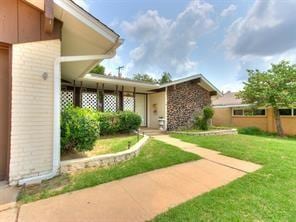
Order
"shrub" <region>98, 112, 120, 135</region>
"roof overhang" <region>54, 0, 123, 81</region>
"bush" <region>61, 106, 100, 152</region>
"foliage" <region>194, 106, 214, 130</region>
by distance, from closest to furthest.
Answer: "roof overhang" <region>54, 0, 123, 81</region> → "bush" <region>61, 106, 100, 152</region> → "shrub" <region>98, 112, 120, 135</region> → "foliage" <region>194, 106, 214, 130</region>

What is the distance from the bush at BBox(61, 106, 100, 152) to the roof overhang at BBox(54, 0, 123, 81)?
6.69 feet

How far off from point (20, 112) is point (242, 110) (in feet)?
66.0

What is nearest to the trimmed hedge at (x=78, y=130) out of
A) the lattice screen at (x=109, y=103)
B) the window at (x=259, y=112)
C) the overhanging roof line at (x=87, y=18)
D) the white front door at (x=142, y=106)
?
the overhanging roof line at (x=87, y=18)

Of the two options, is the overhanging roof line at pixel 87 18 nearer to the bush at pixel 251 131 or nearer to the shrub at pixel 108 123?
the shrub at pixel 108 123

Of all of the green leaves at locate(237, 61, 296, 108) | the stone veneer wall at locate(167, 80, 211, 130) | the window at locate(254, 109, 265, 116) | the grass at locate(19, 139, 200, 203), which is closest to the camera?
the grass at locate(19, 139, 200, 203)

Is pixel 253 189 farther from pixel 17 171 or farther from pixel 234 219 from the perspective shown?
pixel 17 171

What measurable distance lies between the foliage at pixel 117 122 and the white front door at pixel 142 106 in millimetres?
3707

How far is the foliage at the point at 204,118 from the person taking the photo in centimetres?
1220

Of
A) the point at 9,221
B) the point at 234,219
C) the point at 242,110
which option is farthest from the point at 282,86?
the point at 9,221

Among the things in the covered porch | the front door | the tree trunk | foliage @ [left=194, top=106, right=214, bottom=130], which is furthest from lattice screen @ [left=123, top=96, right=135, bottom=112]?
the tree trunk

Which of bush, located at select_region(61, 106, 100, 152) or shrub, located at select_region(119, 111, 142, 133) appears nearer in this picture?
bush, located at select_region(61, 106, 100, 152)

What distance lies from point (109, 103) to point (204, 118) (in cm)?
627

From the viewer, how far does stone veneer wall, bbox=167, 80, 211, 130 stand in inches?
500

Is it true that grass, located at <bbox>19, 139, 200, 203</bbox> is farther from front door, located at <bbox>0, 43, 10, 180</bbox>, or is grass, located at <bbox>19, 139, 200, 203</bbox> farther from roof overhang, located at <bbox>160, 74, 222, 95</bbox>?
roof overhang, located at <bbox>160, 74, 222, 95</bbox>
